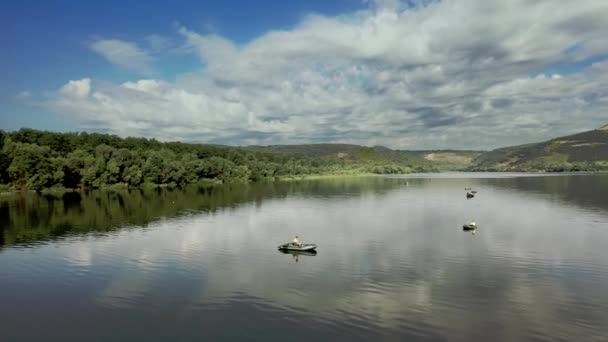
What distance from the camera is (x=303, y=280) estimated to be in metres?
44.8

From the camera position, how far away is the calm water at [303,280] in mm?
A: 32094

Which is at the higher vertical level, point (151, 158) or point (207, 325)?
point (151, 158)

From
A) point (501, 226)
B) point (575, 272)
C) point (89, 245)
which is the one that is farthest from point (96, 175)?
point (575, 272)

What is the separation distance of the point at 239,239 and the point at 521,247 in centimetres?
4454

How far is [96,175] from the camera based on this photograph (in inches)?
6855

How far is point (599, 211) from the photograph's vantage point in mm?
101750

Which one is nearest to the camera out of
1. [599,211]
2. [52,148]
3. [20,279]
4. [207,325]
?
[207,325]

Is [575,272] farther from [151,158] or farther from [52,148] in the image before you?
Answer: [52,148]

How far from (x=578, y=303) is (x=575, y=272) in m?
12.5

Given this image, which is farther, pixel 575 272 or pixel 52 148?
pixel 52 148

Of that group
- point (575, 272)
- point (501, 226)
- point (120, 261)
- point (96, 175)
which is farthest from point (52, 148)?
point (575, 272)

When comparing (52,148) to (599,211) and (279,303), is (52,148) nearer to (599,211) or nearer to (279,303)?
(279,303)

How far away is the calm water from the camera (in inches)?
1264

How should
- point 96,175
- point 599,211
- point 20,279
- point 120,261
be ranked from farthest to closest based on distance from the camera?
1. point 96,175
2. point 599,211
3. point 120,261
4. point 20,279
